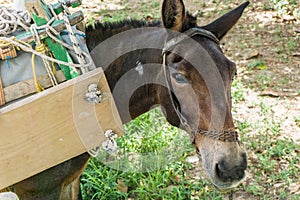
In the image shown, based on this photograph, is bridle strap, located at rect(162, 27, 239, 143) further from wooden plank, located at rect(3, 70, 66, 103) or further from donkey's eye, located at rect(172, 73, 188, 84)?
wooden plank, located at rect(3, 70, 66, 103)

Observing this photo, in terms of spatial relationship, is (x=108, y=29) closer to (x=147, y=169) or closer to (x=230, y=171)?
(x=230, y=171)

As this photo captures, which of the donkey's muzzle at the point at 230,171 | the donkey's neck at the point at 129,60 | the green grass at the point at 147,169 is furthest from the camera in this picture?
the green grass at the point at 147,169

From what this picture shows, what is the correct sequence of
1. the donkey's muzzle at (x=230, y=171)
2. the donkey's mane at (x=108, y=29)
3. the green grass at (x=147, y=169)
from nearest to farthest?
the donkey's muzzle at (x=230, y=171), the donkey's mane at (x=108, y=29), the green grass at (x=147, y=169)

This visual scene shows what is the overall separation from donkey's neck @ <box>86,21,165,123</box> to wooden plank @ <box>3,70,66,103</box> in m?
0.46

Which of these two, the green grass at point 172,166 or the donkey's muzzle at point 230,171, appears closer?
the donkey's muzzle at point 230,171

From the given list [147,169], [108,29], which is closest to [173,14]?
[108,29]

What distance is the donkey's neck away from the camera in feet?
8.58

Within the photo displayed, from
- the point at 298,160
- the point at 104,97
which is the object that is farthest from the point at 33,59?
the point at 298,160

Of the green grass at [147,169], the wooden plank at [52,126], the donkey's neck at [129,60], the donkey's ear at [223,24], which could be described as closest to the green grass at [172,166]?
the green grass at [147,169]

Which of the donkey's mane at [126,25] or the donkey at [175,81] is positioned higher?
the donkey's mane at [126,25]

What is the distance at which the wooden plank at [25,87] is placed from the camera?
2.22m

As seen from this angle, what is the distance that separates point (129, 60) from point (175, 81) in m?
0.43

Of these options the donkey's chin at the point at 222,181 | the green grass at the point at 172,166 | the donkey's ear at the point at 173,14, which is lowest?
the green grass at the point at 172,166

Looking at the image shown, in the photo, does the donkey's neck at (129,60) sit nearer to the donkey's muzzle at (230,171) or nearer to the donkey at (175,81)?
the donkey at (175,81)
